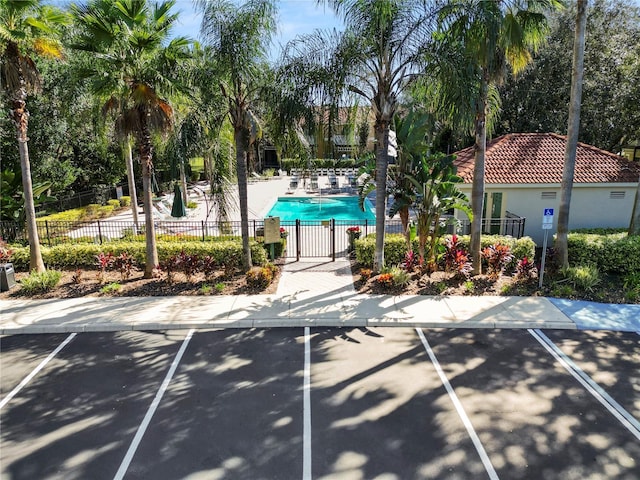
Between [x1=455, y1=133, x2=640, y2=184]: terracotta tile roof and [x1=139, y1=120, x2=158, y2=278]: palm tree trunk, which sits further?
[x1=455, y1=133, x2=640, y2=184]: terracotta tile roof

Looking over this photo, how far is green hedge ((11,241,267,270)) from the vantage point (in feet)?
44.4

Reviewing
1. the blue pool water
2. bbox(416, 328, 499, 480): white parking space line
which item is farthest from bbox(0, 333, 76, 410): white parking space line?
the blue pool water

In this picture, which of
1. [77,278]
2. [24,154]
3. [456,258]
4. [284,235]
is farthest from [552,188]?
[24,154]

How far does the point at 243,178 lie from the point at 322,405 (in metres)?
7.08

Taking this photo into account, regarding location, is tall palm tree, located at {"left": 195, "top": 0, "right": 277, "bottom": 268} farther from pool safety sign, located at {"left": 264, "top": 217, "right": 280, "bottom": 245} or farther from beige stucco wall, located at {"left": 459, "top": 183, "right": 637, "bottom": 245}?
beige stucco wall, located at {"left": 459, "top": 183, "right": 637, "bottom": 245}

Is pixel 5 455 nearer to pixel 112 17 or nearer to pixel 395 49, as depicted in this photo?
pixel 112 17

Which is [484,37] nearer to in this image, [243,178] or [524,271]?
[524,271]

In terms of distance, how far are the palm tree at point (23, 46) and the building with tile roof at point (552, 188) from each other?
1379 centimetres

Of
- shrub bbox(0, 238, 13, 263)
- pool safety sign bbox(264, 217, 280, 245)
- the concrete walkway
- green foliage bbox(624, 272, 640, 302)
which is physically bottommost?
the concrete walkway

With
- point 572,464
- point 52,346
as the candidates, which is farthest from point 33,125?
point 572,464

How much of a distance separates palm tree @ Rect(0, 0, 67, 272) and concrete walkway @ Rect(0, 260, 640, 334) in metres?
3.77

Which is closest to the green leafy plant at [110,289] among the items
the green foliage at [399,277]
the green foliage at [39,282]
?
the green foliage at [39,282]

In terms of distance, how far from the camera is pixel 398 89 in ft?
37.7

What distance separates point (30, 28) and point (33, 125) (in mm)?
9716
